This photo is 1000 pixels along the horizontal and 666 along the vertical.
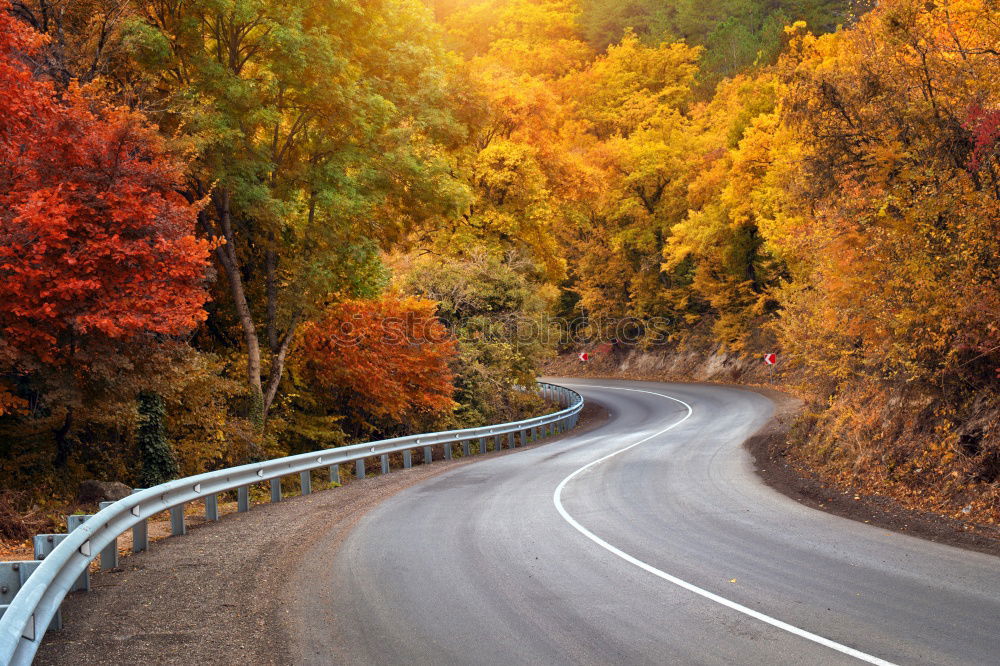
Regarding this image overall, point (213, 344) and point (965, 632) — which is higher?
point (213, 344)

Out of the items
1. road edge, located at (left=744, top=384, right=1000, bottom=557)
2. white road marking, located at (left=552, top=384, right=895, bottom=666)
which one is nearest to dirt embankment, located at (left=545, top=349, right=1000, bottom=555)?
road edge, located at (left=744, top=384, right=1000, bottom=557)

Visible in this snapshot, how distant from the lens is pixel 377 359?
74.9ft

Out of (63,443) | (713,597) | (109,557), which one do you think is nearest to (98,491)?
(63,443)

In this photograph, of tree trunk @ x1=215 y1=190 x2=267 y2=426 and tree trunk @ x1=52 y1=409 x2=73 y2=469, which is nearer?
tree trunk @ x1=52 y1=409 x2=73 y2=469

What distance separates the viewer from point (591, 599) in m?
7.14

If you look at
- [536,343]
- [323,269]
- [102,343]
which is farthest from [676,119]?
[102,343]

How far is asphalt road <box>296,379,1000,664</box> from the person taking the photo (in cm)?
584

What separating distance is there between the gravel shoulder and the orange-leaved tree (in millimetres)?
11172

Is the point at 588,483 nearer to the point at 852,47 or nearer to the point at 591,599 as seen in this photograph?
the point at 591,599

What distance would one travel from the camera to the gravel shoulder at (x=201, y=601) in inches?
228

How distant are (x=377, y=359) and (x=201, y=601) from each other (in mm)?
15858

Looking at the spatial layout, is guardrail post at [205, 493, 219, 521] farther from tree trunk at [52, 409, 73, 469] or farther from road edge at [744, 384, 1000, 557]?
road edge at [744, 384, 1000, 557]

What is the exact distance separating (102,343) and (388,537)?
6261mm

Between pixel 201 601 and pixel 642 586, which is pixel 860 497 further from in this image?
pixel 201 601
